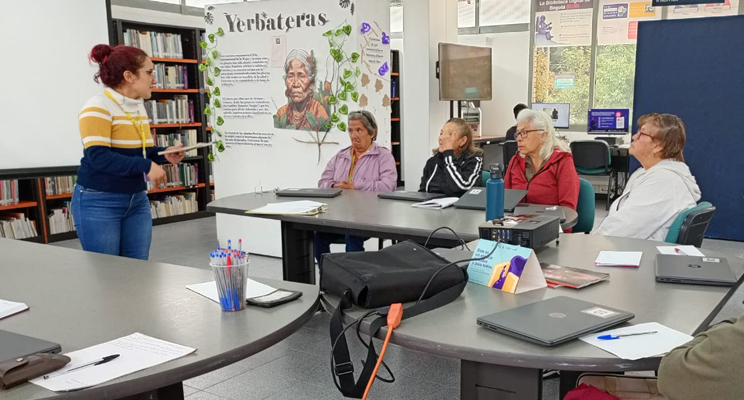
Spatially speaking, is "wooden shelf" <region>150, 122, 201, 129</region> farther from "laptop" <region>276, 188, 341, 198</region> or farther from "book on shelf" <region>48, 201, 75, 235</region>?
"laptop" <region>276, 188, 341, 198</region>

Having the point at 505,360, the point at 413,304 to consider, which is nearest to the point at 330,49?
the point at 413,304

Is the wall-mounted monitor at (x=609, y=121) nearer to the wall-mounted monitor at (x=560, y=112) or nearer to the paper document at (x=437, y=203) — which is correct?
the wall-mounted monitor at (x=560, y=112)

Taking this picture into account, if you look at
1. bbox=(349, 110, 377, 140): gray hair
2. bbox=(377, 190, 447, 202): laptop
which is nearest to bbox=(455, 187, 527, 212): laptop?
bbox=(377, 190, 447, 202): laptop

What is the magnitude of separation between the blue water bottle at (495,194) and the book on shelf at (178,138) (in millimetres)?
5147

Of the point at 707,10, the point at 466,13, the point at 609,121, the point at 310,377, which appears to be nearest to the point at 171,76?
the point at 310,377

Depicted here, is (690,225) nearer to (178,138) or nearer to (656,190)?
(656,190)

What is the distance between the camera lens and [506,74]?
32.5ft

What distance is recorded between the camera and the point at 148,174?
2.88 meters

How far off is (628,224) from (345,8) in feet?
9.45

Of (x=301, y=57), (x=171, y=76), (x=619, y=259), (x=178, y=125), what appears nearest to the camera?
(x=619, y=259)

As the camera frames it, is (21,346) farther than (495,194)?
No

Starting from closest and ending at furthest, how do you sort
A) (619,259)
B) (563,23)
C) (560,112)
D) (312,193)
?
(619,259)
(312,193)
(560,112)
(563,23)

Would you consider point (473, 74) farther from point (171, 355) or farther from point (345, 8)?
point (171, 355)

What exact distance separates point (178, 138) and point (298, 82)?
8.92ft
